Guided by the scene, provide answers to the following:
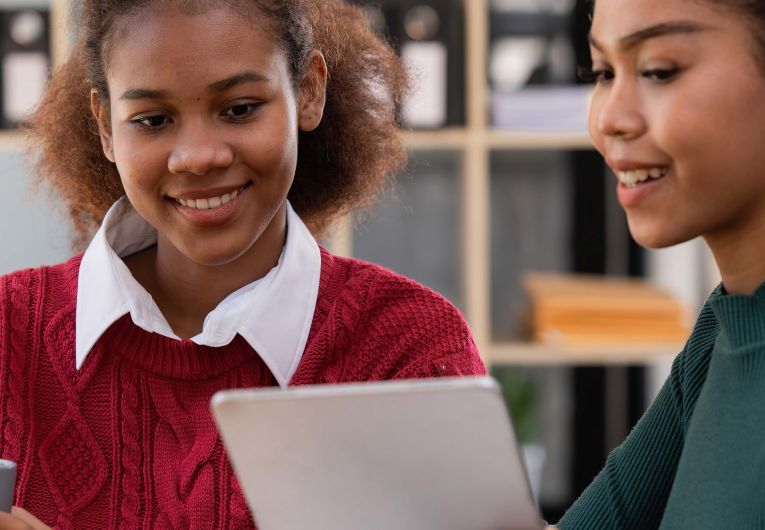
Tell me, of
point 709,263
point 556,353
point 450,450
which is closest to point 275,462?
point 450,450

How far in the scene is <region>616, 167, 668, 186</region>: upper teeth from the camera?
1120 millimetres

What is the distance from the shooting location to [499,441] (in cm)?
103

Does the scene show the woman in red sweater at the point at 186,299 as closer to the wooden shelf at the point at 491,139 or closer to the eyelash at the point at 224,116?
the eyelash at the point at 224,116

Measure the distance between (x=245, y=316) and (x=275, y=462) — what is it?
0.47 metres

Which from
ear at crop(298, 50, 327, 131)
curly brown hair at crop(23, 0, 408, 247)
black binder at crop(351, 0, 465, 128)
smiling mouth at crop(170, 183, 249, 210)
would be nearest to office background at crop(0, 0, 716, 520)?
black binder at crop(351, 0, 465, 128)

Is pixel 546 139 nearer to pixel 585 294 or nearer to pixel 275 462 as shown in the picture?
pixel 585 294

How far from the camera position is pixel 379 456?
105cm

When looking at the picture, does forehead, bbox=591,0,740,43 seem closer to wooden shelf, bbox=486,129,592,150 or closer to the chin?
the chin

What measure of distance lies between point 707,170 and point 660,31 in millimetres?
134

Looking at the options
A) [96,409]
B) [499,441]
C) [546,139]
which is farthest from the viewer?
[546,139]

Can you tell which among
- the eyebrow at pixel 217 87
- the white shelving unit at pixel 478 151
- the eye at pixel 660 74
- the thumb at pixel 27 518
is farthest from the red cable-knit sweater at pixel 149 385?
the white shelving unit at pixel 478 151

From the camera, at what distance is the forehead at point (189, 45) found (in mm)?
1407

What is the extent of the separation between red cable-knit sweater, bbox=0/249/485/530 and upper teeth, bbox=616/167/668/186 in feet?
1.47

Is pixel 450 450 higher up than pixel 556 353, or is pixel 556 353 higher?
pixel 450 450
